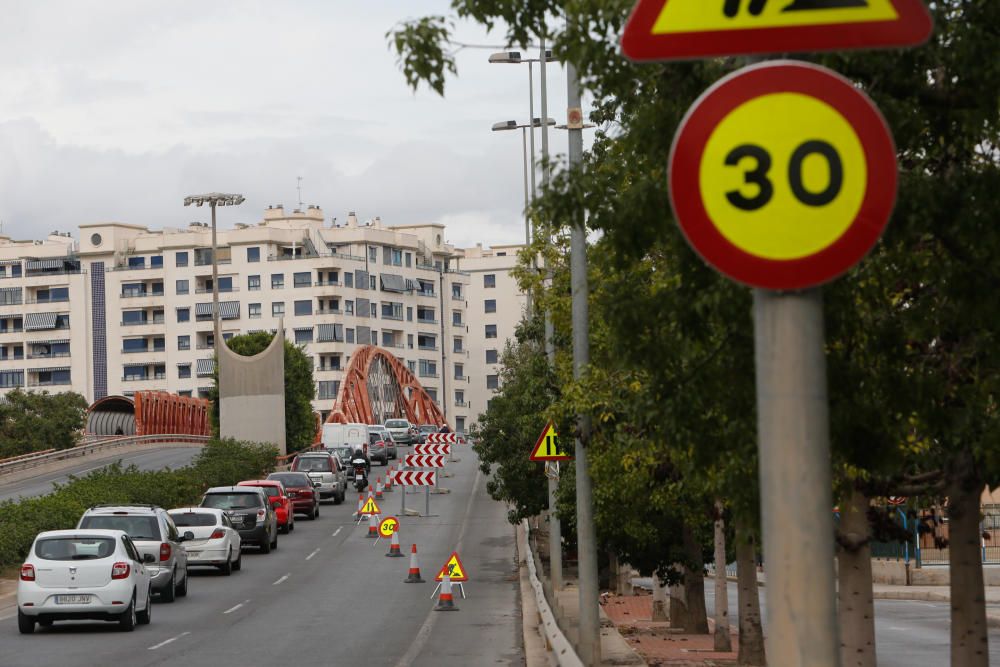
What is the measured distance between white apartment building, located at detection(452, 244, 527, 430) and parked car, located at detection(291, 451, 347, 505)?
11354 centimetres

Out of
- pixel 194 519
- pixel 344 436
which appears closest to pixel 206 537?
pixel 194 519

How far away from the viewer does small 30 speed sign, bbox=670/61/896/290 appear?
→ 390 centimetres

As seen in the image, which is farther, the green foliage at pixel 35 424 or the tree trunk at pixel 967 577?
the green foliage at pixel 35 424

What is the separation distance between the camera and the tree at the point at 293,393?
317ft

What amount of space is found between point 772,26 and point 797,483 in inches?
47.1

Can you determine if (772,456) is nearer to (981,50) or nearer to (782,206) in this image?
(782,206)

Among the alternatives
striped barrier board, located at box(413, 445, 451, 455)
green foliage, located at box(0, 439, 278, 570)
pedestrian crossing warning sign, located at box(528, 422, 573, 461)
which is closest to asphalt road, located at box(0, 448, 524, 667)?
pedestrian crossing warning sign, located at box(528, 422, 573, 461)

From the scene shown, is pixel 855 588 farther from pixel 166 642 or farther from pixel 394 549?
pixel 394 549

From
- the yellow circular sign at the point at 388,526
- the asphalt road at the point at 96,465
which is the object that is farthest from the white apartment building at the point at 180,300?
the yellow circular sign at the point at 388,526

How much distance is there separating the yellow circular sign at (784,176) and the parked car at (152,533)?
25006 millimetres

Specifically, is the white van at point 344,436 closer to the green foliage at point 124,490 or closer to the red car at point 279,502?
the green foliage at point 124,490

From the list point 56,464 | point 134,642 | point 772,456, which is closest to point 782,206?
point 772,456

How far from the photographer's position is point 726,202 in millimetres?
3986

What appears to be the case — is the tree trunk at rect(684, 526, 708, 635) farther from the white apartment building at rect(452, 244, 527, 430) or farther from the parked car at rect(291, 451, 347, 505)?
the white apartment building at rect(452, 244, 527, 430)
